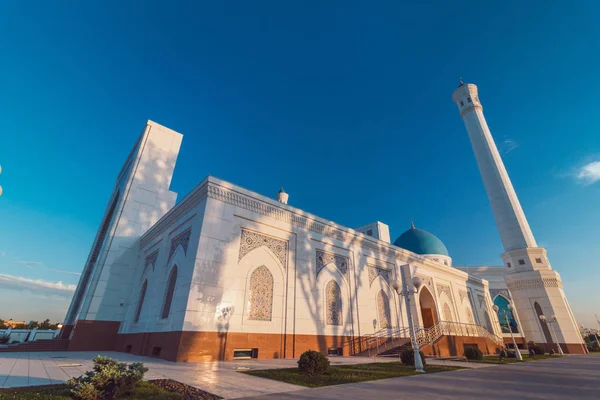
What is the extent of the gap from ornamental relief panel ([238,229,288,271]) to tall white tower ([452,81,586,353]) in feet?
73.4

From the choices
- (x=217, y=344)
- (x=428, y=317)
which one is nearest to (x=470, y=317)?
(x=428, y=317)

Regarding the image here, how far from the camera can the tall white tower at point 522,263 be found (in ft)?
72.3

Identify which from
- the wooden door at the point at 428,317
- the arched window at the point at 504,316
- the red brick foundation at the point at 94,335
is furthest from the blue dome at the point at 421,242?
the red brick foundation at the point at 94,335

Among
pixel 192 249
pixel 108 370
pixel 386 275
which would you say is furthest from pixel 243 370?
pixel 386 275

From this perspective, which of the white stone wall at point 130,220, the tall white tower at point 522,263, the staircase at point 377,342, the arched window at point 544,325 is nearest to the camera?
the staircase at point 377,342

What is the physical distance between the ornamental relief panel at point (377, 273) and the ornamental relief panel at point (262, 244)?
5801mm

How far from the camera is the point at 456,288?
2098 cm

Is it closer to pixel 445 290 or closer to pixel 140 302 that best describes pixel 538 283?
pixel 445 290

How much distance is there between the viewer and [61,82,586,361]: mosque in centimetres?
966

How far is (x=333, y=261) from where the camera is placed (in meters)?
13.9

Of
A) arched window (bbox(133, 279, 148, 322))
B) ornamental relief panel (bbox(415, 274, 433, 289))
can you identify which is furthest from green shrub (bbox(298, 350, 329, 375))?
ornamental relief panel (bbox(415, 274, 433, 289))

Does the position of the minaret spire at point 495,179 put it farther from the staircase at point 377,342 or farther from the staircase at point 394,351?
the staircase at point 394,351

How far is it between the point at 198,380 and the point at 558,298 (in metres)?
27.8

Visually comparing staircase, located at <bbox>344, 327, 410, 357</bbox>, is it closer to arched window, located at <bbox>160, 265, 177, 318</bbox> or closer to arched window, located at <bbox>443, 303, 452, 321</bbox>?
arched window, located at <bbox>443, 303, 452, 321</bbox>
